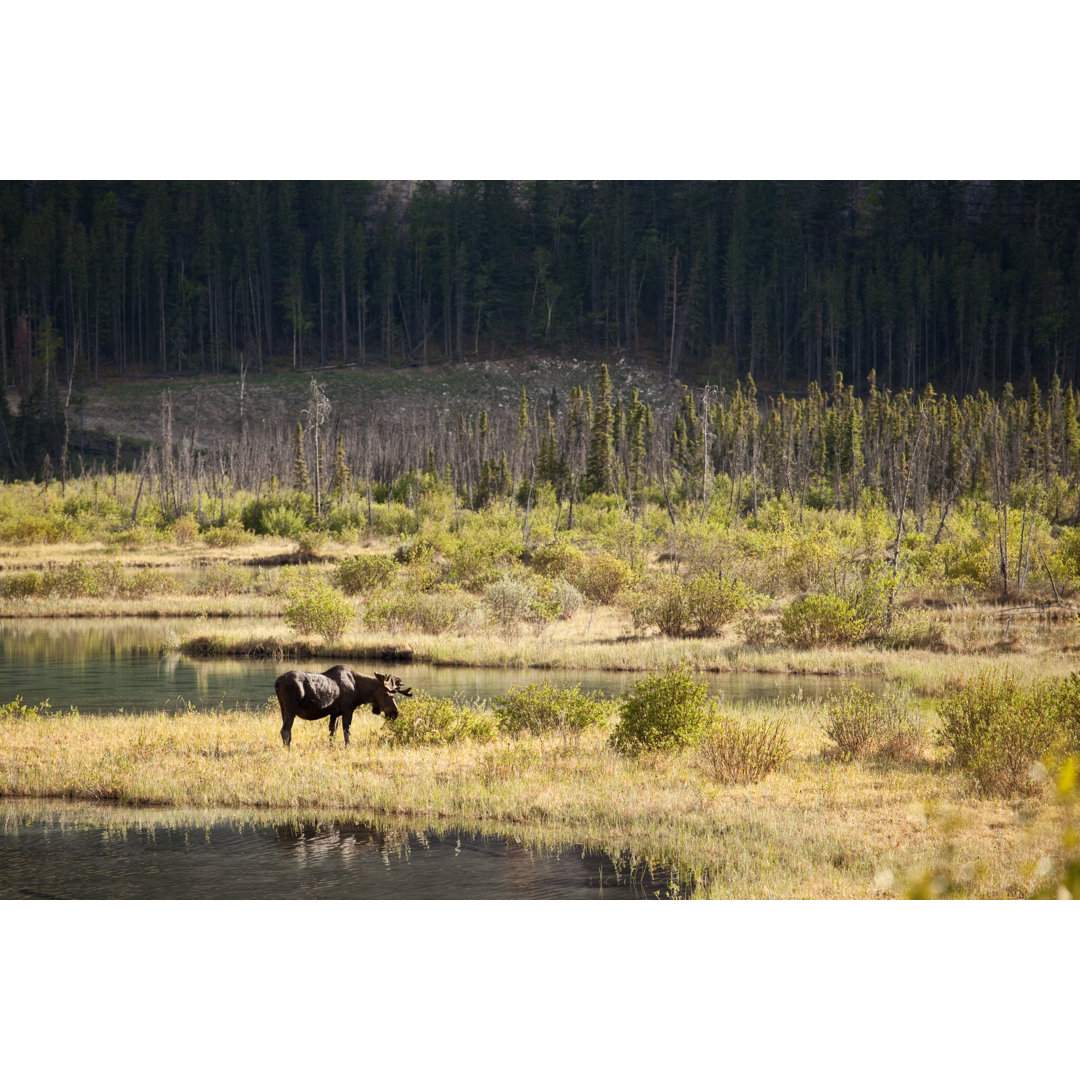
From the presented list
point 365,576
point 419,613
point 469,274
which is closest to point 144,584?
point 365,576

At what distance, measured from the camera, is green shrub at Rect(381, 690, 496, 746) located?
1356 centimetres

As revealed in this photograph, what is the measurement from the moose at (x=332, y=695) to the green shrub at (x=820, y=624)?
11.0 m

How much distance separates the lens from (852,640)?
2252cm

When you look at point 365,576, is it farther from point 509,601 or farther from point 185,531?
point 185,531

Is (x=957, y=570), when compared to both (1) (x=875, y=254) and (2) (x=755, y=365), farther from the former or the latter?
(2) (x=755, y=365)

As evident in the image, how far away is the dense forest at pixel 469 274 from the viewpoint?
76125 mm

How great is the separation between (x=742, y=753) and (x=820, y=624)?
11.1 meters

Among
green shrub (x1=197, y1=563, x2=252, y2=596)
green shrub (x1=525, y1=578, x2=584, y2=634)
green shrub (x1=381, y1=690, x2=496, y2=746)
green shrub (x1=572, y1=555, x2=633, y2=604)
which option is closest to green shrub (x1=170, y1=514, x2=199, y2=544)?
green shrub (x1=197, y1=563, x2=252, y2=596)

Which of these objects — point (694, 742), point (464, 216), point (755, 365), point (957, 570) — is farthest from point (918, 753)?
point (464, 216)

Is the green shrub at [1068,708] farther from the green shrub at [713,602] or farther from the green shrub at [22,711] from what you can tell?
the green shrub at [713,602]

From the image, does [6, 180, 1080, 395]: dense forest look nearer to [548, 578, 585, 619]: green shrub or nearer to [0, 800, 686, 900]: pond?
[548, 578, 585, 619]: green shrub

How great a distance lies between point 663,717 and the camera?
12.9 meters

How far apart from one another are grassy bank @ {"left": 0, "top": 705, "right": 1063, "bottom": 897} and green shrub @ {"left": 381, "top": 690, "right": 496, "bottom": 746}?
0.21 metres
